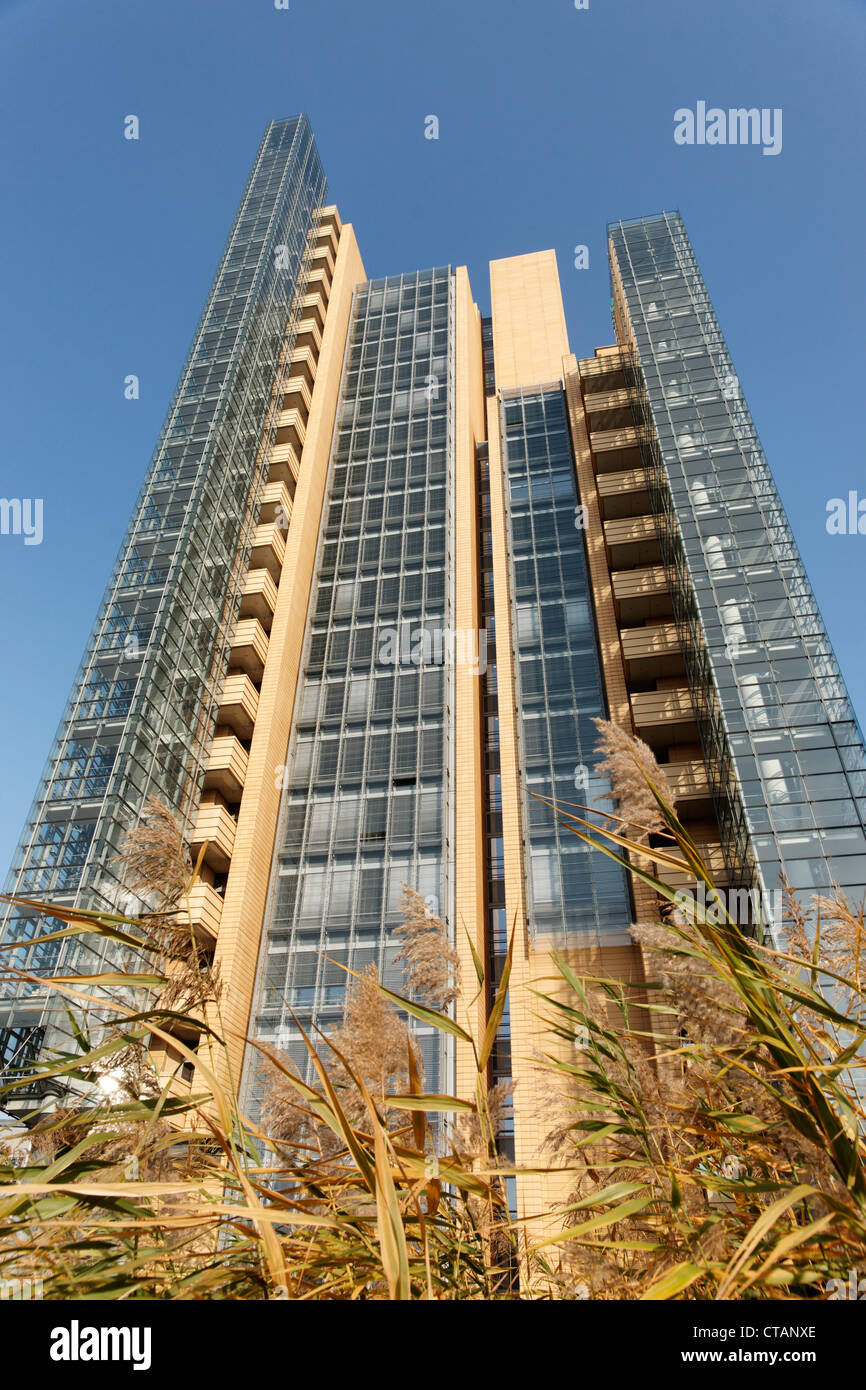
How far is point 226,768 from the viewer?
83.2 ft

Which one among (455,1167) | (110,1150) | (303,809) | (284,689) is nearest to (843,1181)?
(455,1167)

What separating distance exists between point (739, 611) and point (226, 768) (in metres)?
15.7

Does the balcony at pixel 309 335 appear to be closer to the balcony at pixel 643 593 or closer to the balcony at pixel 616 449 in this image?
the balcony at pixel 616 449

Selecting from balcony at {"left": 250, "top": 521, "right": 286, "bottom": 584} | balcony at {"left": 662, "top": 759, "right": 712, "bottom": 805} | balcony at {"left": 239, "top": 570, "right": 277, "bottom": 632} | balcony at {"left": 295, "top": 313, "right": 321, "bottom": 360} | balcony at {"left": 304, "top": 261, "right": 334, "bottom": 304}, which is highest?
balcony at {"left": 304, "top": 261, "right": 334, "bottom": 304}

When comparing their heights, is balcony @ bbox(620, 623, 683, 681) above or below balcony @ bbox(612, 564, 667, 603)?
below

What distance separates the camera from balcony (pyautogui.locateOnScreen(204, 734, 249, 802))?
25.4 m

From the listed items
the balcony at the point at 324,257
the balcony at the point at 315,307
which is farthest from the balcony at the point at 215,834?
the balcony at the point at 324,257

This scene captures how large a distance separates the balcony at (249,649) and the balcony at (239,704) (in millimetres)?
994

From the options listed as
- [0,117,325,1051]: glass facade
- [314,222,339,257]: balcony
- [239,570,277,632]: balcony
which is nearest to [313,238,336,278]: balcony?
[314,222,339,257]: balcony

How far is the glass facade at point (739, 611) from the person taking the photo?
1639 cm

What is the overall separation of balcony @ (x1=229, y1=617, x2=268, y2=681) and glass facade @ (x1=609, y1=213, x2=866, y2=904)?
14.3 metres

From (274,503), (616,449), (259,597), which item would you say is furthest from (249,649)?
(616,449)

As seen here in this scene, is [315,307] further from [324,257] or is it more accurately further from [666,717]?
[666,717]

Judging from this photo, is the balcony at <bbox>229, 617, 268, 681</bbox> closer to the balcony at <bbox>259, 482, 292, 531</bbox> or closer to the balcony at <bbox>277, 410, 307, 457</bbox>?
the balcony at <bbox>259, 482, 292, 531</bbox>
